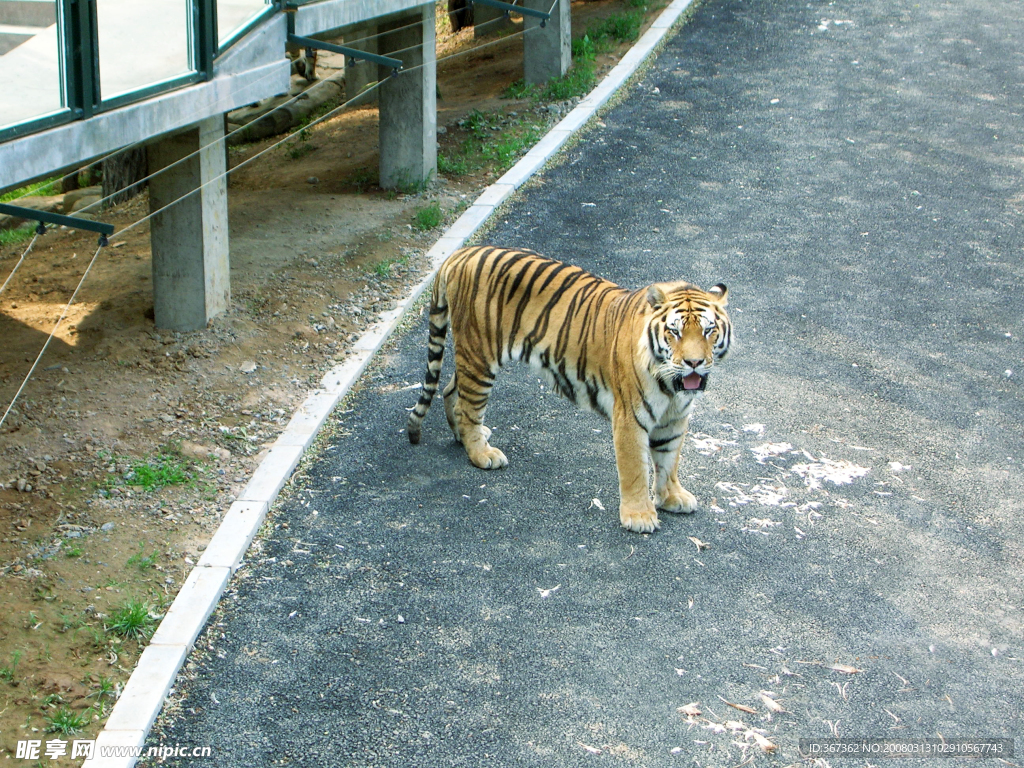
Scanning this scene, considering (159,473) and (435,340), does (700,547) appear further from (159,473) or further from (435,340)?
(159,473)

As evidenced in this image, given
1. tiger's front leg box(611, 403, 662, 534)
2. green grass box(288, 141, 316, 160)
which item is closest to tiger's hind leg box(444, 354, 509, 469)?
tiger's front leg box(611, 403, 662, 534)

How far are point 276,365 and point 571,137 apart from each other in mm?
5743

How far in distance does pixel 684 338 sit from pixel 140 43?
3.88 m

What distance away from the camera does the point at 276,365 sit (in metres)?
7.41

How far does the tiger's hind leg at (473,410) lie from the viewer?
624cm

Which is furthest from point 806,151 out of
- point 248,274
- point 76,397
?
point 76,397

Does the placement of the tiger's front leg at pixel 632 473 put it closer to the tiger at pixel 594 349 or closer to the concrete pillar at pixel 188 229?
the tiger at pixel 594 349

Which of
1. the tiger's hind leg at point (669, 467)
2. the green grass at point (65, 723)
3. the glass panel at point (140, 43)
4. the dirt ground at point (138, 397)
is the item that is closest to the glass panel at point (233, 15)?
the glass panel at point (140, 43)

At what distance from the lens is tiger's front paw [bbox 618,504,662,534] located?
5.73 meters

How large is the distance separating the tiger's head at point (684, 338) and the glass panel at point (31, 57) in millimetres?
3396

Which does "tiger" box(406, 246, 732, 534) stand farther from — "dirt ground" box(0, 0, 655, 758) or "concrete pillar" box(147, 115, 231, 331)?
"concrete pillar" box(147, 115, 231, 331)

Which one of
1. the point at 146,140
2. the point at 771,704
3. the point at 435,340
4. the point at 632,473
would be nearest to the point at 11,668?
the point at 435,340

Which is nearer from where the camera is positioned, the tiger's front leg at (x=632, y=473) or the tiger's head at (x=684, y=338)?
the tiger's head at (x=684, y=338)

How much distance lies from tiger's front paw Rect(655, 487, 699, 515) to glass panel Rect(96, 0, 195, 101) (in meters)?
3.97
